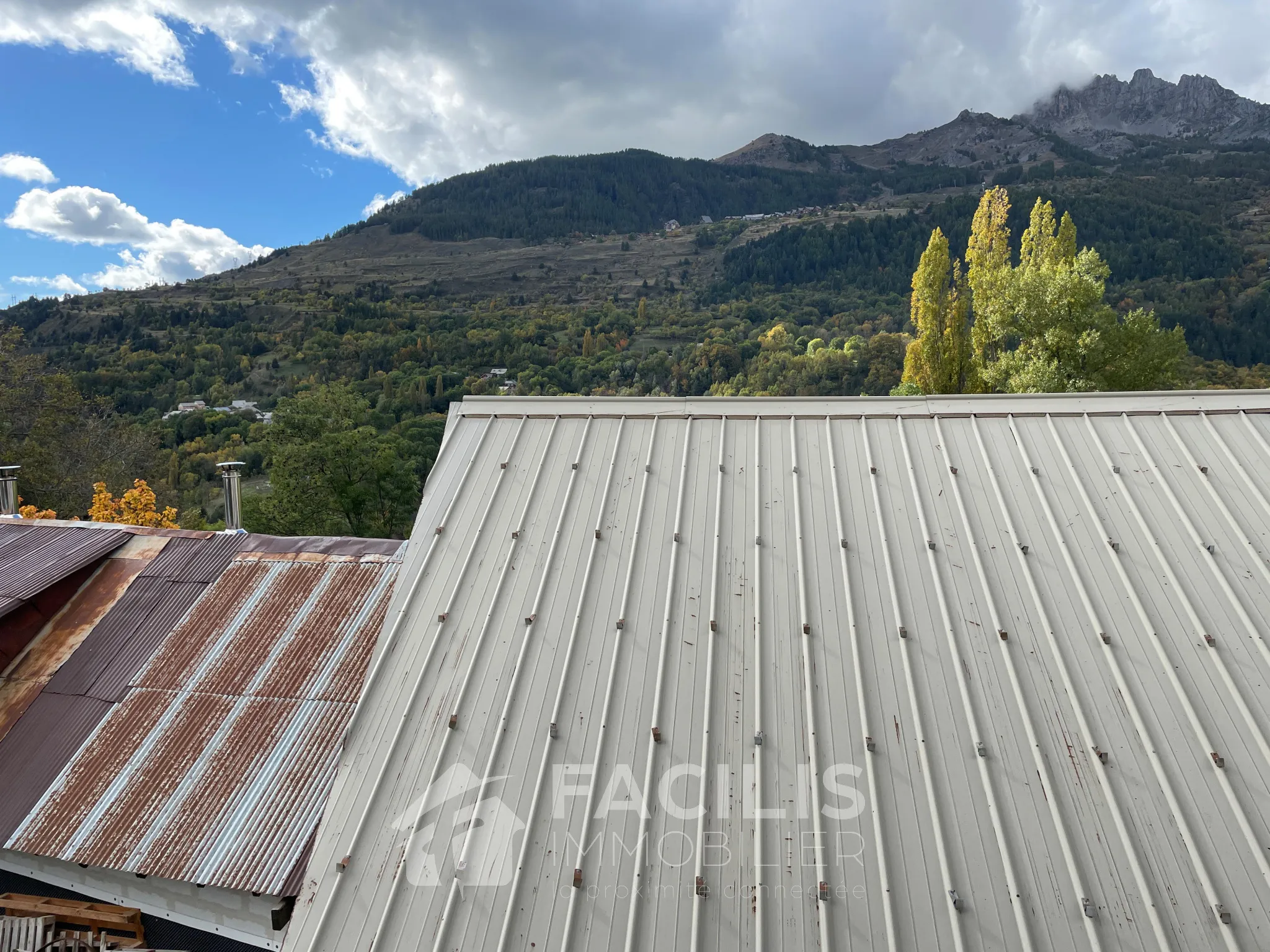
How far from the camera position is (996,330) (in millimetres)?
25531

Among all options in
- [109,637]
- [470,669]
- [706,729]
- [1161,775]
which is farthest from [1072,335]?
[109,637]

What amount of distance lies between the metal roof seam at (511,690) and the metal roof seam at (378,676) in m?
0.58

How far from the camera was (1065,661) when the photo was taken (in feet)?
17.7

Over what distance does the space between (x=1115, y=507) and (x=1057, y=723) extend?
8.91ft

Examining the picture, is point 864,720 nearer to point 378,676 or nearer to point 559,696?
point 559,696

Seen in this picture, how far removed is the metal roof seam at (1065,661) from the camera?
4.20 m

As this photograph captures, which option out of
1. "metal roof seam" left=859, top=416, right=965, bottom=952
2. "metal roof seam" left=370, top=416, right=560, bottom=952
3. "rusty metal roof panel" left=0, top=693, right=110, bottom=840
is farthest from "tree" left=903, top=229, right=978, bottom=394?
"rusty metal roof panel" left=0, top=693, right=110, bottom=840

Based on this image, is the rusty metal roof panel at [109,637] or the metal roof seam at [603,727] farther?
the rusty metal roof panel at [109,637]

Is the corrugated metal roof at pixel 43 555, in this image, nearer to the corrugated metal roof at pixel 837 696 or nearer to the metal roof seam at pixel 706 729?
the corrugated metal roof at pixel 837 696

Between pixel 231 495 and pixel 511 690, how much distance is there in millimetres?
8747

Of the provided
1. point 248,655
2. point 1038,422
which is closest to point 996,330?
point 1038,422

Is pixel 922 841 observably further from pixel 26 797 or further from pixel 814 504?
pixel 26 797

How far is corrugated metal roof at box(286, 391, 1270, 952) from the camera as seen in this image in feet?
14.3

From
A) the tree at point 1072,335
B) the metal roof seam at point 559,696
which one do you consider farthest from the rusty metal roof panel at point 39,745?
the tree at point 1072,335
